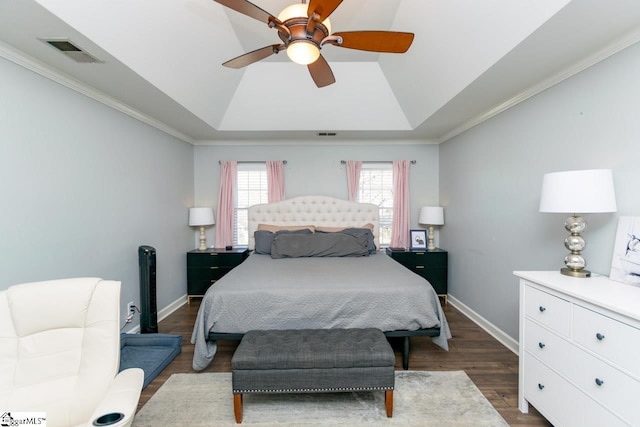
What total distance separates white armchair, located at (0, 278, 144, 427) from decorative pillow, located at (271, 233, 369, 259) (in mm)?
2275

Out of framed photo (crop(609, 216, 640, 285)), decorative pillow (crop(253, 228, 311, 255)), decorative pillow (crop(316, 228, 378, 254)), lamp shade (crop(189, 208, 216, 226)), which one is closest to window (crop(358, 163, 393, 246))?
decorative pillow (crop(316, 228, 378, 254))

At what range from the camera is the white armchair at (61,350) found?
1336 mm

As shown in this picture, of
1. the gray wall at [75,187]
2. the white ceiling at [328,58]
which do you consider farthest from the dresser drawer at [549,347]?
the gray wall at [75,187]

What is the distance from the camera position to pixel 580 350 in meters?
1.59

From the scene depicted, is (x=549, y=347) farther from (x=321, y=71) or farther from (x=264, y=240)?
(x=264, y=240)

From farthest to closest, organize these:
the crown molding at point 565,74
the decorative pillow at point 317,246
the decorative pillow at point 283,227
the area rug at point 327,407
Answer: the decorative pillow at point 283,227 → the decorative pillow at point 317,246 → the area rug at point 327,407 → the crown molding at point 565,74

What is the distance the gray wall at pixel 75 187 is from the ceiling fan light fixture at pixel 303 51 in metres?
1.90

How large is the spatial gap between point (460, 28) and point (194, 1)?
2.06m

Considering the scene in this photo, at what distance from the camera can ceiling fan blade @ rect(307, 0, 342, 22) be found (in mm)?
1543

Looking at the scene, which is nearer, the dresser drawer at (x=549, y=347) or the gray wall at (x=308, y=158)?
the dresser drawer at (x=549, y=347)

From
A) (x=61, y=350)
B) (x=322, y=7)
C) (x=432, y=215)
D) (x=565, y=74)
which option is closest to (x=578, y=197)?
(x=565, y=74)

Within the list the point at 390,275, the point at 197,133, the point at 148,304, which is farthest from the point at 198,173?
the point at 390,275

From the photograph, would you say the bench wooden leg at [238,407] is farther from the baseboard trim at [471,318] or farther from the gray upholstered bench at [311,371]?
the baseboard trim at [471,318]

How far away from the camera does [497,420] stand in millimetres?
1922
